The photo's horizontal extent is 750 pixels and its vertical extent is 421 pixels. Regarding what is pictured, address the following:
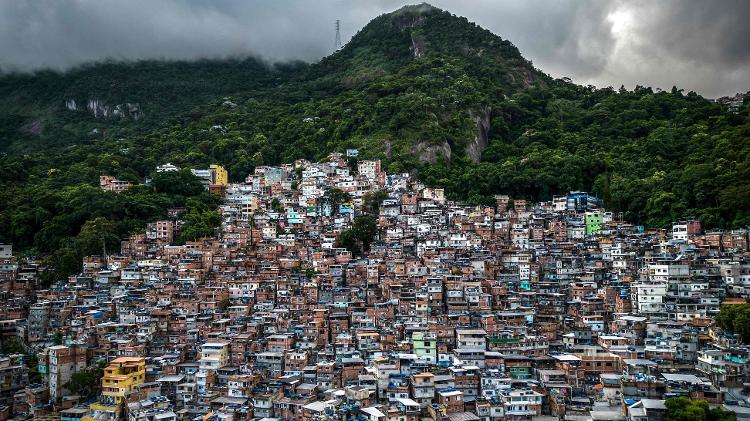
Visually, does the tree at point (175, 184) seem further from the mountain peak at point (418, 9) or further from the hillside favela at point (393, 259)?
the mountain peak at point (418, 9)

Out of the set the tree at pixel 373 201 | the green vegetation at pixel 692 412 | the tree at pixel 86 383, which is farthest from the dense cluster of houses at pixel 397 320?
the tree at pixel 373 201

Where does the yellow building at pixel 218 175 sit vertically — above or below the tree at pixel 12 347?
above

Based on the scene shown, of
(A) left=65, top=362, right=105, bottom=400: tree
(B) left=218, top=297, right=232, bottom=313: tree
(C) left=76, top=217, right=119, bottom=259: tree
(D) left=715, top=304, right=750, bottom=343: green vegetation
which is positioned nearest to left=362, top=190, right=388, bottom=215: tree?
(B) left=218, top=297, right=232, bottom=313: tree

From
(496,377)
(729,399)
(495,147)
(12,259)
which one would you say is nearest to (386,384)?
(496,377)

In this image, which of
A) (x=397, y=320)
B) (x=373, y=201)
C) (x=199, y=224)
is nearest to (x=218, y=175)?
(x=199, y=224)

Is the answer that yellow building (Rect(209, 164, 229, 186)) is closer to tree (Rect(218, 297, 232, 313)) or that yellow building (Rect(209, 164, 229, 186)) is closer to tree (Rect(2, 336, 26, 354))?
tree (Rect(218, 297, 232, 313))

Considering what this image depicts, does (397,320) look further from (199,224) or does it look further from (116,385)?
(199,224)
